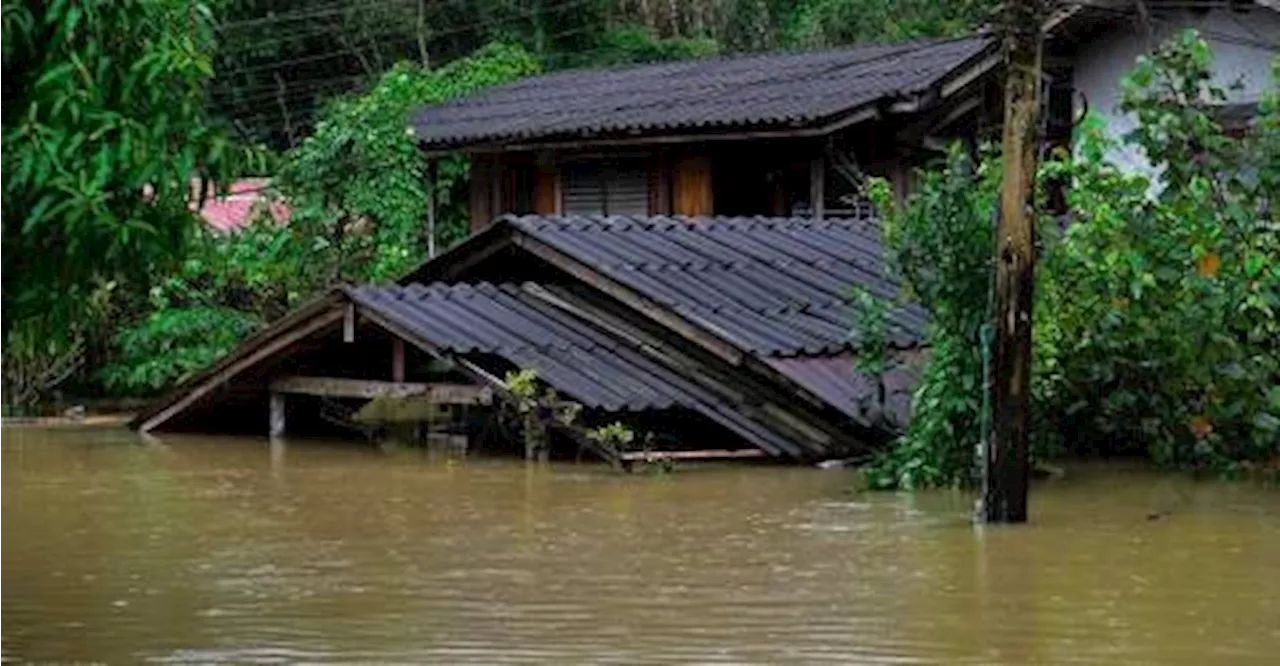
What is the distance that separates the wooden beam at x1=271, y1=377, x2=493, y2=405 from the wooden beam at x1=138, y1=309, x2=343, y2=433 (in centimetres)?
43

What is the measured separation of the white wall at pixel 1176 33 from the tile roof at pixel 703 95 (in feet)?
4.13

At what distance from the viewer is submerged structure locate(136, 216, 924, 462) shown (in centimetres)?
1688

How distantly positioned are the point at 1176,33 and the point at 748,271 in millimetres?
6317

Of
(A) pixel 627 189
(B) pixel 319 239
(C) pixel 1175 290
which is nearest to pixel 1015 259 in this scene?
(C) pixel 1175 290

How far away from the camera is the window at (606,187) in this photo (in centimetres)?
2719

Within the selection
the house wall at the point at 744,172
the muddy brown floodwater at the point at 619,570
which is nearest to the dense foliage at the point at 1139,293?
the muddy brown floodwater at the point at 619,570

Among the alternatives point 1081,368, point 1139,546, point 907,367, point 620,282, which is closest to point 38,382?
point 620,282

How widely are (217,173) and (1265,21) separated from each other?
16289mm

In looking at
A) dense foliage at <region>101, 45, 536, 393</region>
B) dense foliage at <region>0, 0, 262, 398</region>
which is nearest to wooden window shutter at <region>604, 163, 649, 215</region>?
dense foliage at <region>101, 45, 536, 393</region>

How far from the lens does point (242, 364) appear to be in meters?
19.6

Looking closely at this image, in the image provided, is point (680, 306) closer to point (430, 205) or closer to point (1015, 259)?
point (1015, 259)

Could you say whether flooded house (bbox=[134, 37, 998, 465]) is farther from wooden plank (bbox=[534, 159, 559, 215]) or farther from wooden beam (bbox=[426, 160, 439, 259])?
wooden beam (bbox=[426, 160, 439, 259])

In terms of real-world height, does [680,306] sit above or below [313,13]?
below

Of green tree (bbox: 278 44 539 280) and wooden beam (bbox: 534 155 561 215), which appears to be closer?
wooden beam (bbox: 534 155 561 215)
